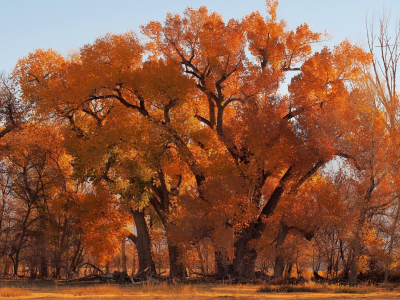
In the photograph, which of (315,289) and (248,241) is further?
(248,241)

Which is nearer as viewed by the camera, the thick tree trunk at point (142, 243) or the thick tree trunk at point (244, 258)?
the thick tree trunk at point (244, 258)

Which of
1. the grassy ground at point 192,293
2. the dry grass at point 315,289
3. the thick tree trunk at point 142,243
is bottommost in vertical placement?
the dry grass at point 315,289

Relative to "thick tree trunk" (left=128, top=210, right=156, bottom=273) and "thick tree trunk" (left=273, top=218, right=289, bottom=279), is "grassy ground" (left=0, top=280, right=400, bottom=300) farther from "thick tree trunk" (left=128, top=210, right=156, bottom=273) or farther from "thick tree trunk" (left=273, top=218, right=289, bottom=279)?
"thick tree trunk" (left=128, top=210, right=156, bottom=273)

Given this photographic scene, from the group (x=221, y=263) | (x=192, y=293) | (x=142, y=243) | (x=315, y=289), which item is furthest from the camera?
(x=142, y=243)

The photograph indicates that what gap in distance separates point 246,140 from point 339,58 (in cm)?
707

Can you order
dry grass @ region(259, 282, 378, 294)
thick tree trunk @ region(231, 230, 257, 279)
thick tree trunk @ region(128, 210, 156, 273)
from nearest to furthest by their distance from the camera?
1. dry grass @ region(259, 282, 378, 294)
2. thick tree trunk @ region(231, 230, 257, 279)
3. thick tree trunk @ region(128, 210, 156, 273)

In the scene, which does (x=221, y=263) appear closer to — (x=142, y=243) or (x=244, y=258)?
(x=244, y=258)

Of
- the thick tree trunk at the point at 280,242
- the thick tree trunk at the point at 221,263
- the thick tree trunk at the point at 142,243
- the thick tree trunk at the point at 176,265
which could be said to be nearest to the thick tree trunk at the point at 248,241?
the thick tree trunk at the point at 221,263

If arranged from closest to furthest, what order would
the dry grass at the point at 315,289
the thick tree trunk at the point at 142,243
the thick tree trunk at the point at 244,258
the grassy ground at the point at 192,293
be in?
the grassy ground at the point at 192,293 → the dry grass at the point at 315,289 → the thick tree trunk at the point at 244,258 → the thick tree trunk at the point at 142,243

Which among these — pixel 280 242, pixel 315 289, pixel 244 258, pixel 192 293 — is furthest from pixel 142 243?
pixel 192 293

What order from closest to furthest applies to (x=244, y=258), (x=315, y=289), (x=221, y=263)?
1. (x=315, y=289)
2. (x=221, y=263)
3. (x=244, y=258)

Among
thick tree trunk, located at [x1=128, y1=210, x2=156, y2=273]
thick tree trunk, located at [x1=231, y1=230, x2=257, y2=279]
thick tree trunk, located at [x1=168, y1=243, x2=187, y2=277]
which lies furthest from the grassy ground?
thick tree trunk, located at [x1=128, y1=210, x2=156, y2=273]

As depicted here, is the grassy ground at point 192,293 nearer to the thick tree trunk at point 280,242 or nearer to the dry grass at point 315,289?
the dry grass at point 315,289

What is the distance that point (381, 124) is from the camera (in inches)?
874
